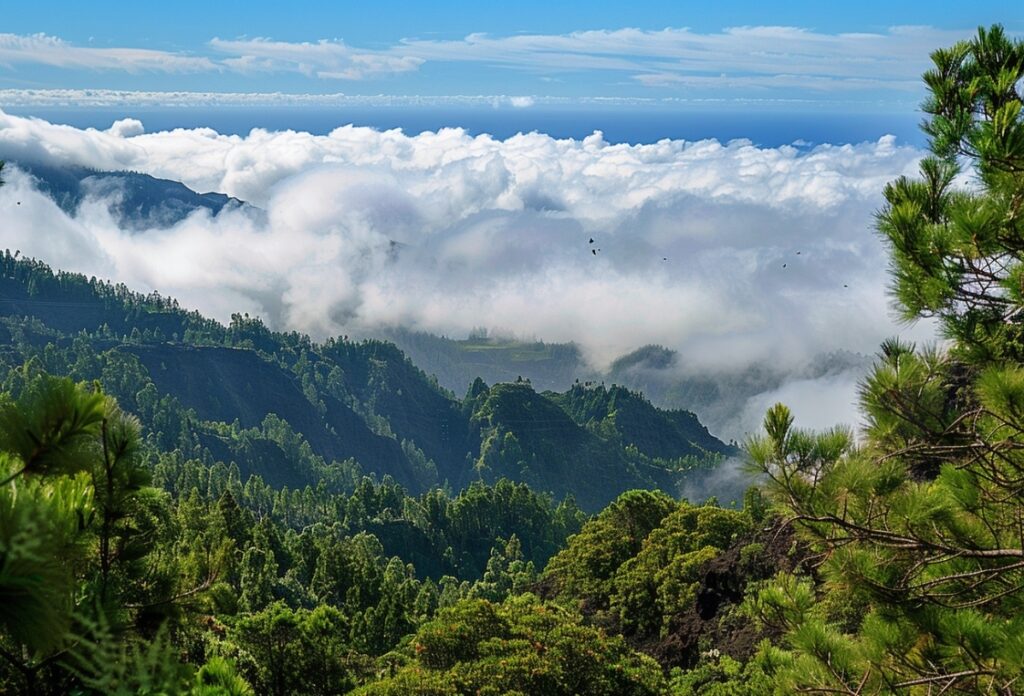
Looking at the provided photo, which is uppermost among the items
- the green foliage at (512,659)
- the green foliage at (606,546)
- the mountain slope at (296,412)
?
the green foliage at (512,659)

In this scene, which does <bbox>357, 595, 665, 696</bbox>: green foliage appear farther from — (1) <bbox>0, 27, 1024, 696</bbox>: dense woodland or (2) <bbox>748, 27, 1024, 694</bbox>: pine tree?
(2) <bbox>748, 27, 1024, 694</bbox>: pine tree

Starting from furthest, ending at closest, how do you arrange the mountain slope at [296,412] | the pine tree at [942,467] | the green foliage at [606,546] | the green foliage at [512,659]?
the mountain slope at [296,412], the green foliage at [606,546], the green foliage at [512,659], the pine tree at [942,467]

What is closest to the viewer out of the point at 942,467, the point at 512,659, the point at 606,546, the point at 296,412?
the point at 942,467

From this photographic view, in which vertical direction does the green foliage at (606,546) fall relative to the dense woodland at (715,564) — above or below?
below

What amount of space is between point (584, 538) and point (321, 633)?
2227 cm

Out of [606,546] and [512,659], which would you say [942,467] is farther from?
[606,546]

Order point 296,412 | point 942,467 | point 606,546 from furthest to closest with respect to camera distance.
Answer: point 296,412 → point 606,546 → point 942,467

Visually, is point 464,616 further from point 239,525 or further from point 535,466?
point 535,466

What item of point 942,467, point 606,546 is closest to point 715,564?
Result: point 606,546

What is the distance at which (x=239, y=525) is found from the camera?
59.6 meters

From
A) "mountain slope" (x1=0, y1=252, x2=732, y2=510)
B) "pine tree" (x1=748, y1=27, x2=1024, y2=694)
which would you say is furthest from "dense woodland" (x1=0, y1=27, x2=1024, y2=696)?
"mountain slope" (x1=0, y1=252, x2=732, y2=510)

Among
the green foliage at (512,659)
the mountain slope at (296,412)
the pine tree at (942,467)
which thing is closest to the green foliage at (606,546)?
the green foliage at (512,659)

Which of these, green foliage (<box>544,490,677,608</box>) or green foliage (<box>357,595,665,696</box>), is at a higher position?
green foliage (<box>357,595,665,696</box>)

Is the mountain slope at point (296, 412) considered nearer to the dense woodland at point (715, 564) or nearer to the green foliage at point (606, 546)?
the green foliage at point (606, 546)
